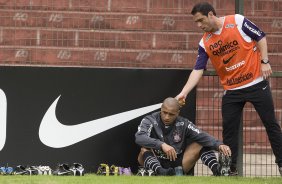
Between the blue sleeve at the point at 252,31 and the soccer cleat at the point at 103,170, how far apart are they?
6.95ft

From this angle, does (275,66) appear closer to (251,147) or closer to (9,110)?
(251,147)

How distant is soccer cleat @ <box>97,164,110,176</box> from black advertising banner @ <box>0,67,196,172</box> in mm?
184

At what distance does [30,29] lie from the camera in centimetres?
1059

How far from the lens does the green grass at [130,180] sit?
7.62 m

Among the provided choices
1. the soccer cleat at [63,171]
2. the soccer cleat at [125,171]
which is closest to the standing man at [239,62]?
the soccer cleat at [125,171]

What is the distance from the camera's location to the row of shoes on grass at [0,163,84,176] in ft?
28.0

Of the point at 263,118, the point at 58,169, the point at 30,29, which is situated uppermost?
the point at 30,29

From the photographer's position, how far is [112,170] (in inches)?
349

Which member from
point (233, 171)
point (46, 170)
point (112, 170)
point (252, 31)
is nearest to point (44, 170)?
point (46, 170)

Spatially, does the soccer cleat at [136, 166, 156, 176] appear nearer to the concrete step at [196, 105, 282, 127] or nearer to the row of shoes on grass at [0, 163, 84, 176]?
the row of shoes on grass at [0, 163, 84, 176]

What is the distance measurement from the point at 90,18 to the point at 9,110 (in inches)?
92.4

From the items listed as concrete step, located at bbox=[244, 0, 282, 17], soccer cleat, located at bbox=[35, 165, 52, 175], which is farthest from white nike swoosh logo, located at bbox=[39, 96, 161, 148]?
concrete step, located at bbox=[244, 0, 282, 17]

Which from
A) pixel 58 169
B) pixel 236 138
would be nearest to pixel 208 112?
pixel 236 138

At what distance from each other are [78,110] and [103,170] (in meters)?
0.76
